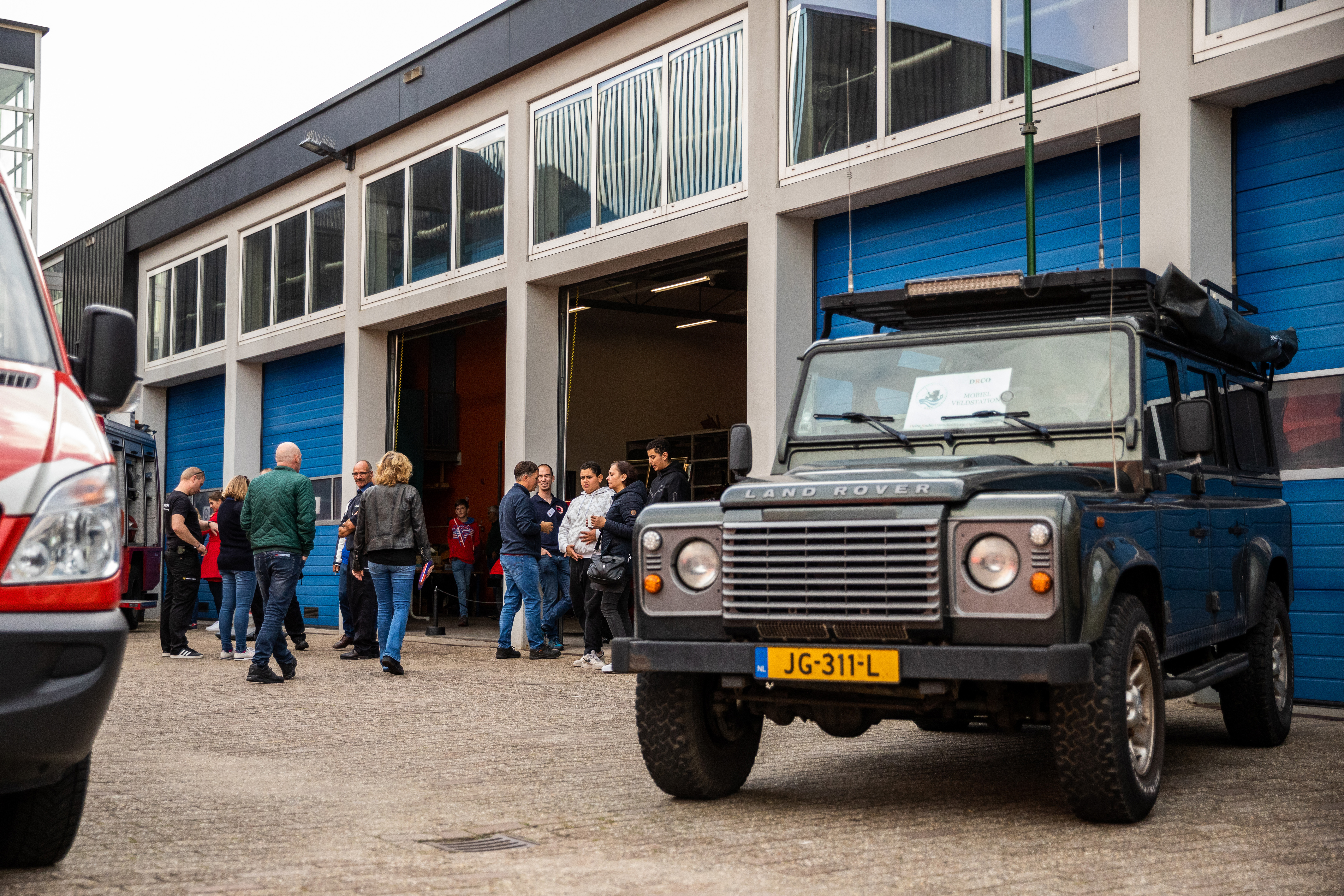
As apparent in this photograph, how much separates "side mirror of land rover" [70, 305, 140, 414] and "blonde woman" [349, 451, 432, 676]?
6547 mm

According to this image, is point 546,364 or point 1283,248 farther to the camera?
point 546,364

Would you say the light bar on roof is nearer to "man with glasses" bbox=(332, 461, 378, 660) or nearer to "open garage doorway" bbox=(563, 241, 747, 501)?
"man with glasses" bbox=(332, 461, 378, 660)

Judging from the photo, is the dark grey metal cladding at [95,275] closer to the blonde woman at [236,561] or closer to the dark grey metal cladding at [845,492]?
the blonde woman at [236,561]

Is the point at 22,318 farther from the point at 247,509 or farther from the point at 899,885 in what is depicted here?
the point at 247,509

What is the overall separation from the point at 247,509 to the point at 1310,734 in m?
8.22

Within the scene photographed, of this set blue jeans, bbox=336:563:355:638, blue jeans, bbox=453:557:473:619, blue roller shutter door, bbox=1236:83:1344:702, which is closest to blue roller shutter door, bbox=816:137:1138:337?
blue roller shutter door, bbox=1236:83:1344:702

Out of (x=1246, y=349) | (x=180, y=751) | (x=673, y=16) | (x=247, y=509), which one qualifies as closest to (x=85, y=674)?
(x=180, y=751)

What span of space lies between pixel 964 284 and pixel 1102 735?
2.73 metres

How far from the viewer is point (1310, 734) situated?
800 centimetres

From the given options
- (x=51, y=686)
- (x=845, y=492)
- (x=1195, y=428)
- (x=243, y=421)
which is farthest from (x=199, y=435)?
(x=51, y=686)

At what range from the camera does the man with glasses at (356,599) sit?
13523mm

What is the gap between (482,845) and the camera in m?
4.95

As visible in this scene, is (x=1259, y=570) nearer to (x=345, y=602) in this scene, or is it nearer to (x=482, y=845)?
(x=482, y=845)

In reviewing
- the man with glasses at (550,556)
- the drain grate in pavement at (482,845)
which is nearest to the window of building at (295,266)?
the man with glasses at (550,556)
